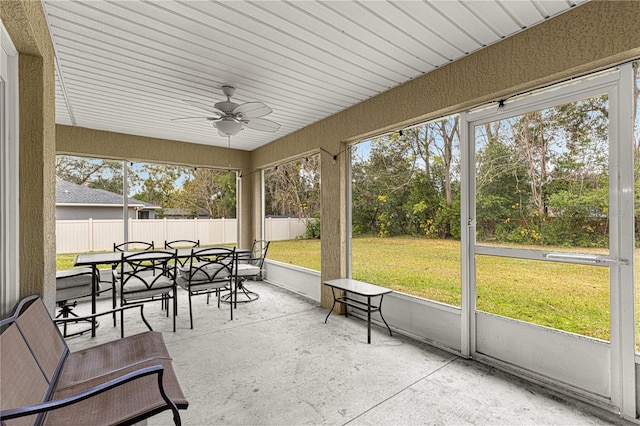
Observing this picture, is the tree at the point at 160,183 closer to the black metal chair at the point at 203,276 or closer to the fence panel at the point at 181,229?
the fence panel at the point at 181,229

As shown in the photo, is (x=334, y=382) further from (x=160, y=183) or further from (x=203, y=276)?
(x=160, y=183)

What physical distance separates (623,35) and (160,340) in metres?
3.54

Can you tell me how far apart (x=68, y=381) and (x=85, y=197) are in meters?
4.03

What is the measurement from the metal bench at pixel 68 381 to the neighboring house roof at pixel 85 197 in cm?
356

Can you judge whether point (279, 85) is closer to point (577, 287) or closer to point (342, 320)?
point (342, 320)

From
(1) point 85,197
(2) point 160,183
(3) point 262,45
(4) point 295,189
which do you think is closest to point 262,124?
(3) point 262,45

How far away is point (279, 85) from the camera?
3229 millimetres

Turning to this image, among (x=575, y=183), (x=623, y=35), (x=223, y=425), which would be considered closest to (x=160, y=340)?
(x=223, y=425)

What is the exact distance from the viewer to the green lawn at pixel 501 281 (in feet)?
7.01

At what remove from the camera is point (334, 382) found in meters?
2.33

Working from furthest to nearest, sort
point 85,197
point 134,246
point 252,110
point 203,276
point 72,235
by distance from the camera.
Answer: point 134,246, point 85,197, point 72,235, point 203,276, point 252,110

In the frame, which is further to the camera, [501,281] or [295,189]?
[295,189]

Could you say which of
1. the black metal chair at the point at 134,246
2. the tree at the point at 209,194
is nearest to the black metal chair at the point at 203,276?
the black metal chair at the point at 134,246

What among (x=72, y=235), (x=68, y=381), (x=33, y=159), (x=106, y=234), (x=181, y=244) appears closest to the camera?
(x=68, y=381)
